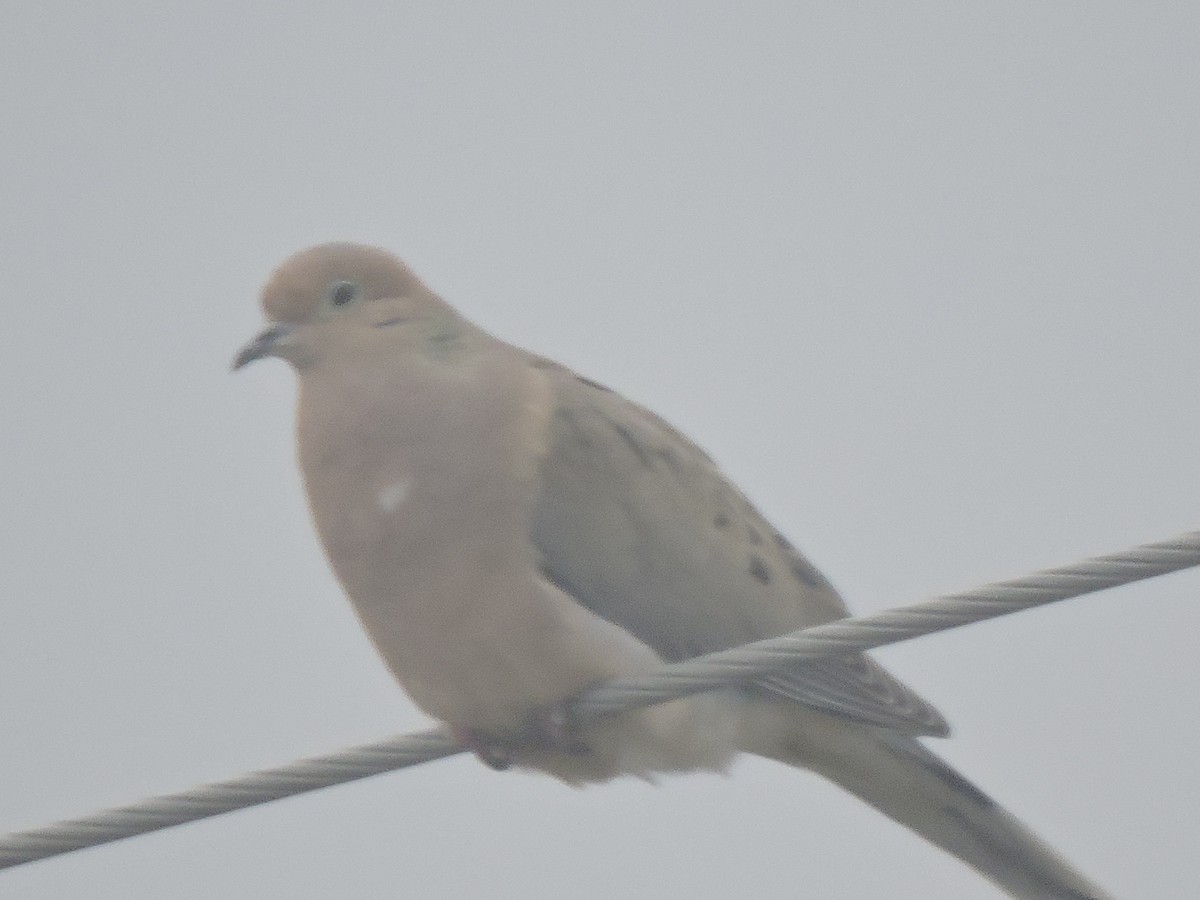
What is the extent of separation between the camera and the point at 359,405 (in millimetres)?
4496

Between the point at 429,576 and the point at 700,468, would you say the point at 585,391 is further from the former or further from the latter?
the point at 429,576

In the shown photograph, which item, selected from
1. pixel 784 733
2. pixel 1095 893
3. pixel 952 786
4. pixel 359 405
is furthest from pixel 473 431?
Result: pixel 1095 893

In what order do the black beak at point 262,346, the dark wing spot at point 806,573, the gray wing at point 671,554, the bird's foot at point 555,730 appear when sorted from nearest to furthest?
the bird's foot at point 555,730
the gray wing at point 671,554
the black beak at point 262,346
the dark wing spot at point 806,573

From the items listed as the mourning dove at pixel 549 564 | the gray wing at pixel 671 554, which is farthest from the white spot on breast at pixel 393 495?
the gray wing at pixel 671 554

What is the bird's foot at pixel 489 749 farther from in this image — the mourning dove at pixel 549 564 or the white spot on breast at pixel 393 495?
the white spot on breast at pixel 393 495

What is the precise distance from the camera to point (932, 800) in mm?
4676

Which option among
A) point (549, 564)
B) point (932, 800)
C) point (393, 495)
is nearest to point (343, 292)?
point (393, 495)

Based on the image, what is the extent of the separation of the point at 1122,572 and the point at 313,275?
232 centimetres

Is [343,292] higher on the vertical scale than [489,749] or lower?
higher

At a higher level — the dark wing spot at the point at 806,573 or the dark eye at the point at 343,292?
the dark eye at the point at 343,292

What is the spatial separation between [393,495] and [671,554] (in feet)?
2.34

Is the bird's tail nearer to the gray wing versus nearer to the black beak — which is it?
the gray wing

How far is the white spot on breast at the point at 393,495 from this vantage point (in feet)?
14.1

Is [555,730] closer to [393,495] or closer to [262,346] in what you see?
[393,495]
